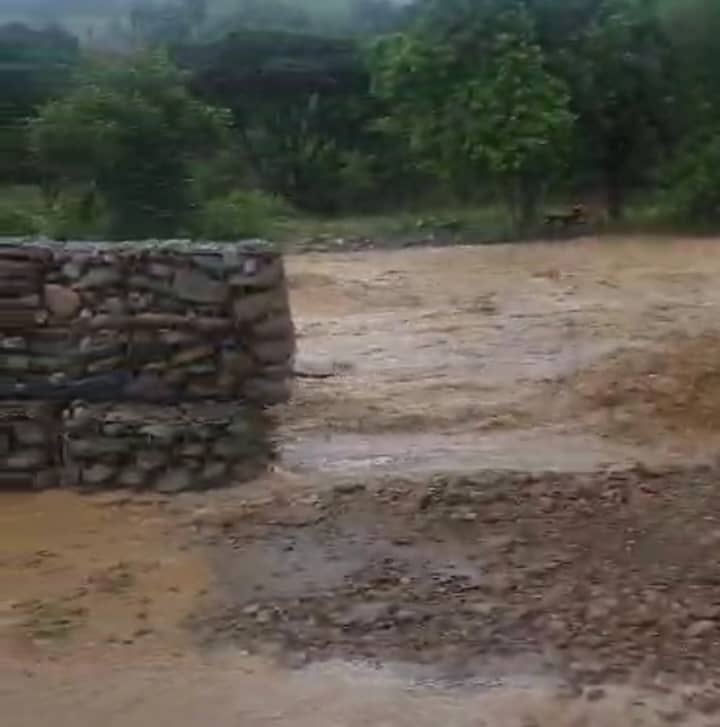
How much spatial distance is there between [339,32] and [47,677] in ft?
32.4

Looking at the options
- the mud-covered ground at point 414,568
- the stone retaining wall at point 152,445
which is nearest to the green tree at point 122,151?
the mud-covered ground at point 414,568

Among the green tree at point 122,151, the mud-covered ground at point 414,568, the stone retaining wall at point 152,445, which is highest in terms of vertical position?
the green tree at point 122,151

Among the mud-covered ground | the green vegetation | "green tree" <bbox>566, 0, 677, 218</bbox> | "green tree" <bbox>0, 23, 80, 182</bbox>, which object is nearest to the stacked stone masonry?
the mud-covered ground

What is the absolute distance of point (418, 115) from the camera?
604 inches

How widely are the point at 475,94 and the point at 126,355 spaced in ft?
31.2

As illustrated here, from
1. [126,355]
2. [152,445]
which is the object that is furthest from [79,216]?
[152,445]

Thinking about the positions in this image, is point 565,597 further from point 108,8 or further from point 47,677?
point 108,8

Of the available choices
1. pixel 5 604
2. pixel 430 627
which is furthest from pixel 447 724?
pixel 5 604

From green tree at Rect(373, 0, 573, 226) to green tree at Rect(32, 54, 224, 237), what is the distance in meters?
4.12

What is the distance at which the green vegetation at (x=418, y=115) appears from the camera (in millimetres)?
11977

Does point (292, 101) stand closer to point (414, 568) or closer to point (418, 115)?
point (418, 115)

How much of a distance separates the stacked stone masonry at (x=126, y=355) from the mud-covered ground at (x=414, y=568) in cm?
19

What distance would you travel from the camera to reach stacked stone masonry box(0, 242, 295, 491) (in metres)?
6.02

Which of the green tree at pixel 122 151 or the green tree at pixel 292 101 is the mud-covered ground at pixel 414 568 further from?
the green tree at pixel 292 101
